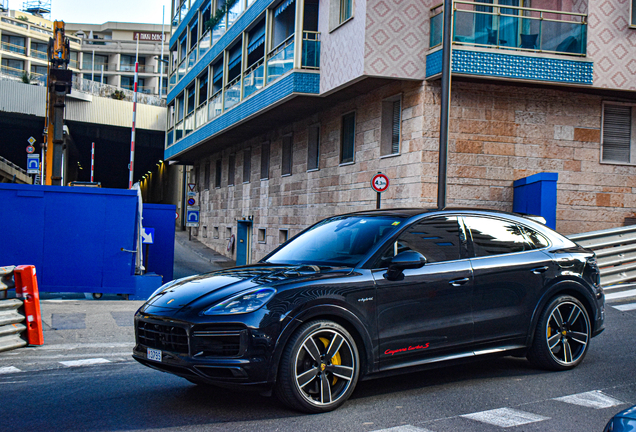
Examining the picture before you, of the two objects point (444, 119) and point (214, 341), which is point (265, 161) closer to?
point (444, 119)

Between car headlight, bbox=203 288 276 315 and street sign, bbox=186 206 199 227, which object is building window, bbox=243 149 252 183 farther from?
car headlight, bbox=203 288 276 315

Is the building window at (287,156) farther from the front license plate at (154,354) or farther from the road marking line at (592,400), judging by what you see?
the front license plate at (154,354)

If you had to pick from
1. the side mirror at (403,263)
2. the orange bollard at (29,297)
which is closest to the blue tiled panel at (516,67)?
the orange bollard at (29,297)

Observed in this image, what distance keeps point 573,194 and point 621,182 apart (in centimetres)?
136

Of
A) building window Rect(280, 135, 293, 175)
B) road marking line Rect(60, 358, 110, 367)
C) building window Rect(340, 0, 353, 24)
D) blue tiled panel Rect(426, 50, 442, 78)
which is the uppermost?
building window Rect(340, 0, 353, 24)

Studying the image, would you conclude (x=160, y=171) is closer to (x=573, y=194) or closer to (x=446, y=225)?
(x=573, y=194)

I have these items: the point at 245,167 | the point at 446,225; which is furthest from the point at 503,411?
the point at 245,167

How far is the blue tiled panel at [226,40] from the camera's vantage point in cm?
2266

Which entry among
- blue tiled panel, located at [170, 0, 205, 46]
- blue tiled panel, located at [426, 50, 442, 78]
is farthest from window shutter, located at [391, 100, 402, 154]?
blue tiled panel, located at [170, 0, 205, 46]

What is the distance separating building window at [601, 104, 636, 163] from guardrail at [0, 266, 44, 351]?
13542 millimetres

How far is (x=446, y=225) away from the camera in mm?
6039

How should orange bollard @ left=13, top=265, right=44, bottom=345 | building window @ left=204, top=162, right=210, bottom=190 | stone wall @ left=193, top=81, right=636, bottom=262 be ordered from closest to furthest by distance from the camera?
orange bollard @ left=13, top=265, right=44, bottom=345 → stone wall @ left=193, top=81, right=636, bottom=262 → building window @ left=204, top=162, right=210, bottom=190

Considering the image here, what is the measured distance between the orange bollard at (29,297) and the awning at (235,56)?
18366 mm

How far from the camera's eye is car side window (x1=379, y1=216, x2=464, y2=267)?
5695mm
